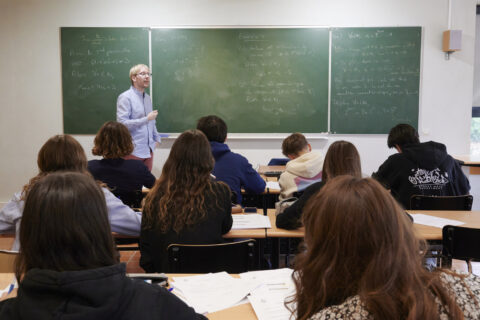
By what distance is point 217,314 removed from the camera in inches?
59.1

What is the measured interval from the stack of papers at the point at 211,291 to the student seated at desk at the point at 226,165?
4.87 feet

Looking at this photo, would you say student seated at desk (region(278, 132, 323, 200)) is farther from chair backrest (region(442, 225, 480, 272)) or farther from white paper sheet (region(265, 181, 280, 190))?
chair backrest (region(442, 225, 480, 272))

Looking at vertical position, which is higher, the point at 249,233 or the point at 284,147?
the point at 284,147

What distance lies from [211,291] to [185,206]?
579 mm

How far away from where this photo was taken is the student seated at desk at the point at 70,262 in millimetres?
875

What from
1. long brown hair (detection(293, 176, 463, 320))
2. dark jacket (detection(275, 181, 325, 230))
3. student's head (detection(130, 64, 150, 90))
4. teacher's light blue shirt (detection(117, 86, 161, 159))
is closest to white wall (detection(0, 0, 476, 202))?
teacher's light blue shirt (detection(117, 86, 161, 159))

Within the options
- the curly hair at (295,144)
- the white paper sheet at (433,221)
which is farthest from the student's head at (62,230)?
the curly hair at (295,144)

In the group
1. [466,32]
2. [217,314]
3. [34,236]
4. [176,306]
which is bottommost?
[217,314]

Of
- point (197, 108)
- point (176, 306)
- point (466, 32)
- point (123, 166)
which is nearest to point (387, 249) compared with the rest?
point (176, 306)

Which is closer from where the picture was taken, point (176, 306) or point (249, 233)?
point (176, 306)

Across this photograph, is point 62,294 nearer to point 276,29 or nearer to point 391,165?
point 391,165

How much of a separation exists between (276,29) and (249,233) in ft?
12.9

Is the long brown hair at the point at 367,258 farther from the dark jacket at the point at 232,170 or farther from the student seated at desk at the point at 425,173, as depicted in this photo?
the student seated at desk at the point at 425,173

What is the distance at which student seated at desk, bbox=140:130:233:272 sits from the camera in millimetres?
2166
